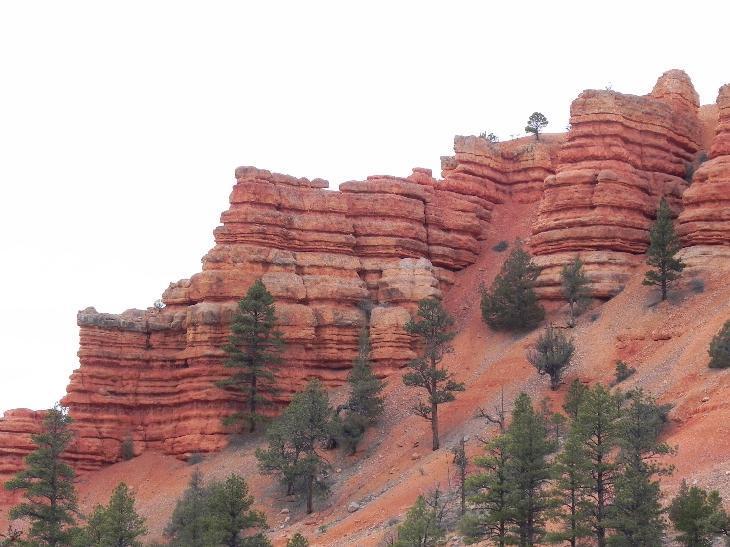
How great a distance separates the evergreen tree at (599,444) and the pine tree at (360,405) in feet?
71.9

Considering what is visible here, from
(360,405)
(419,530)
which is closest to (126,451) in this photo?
(360,405)

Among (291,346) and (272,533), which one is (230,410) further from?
(272,533)

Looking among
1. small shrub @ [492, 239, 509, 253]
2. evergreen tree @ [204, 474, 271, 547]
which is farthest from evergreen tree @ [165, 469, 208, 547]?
small shrub @ [492, 239, 509, 253]

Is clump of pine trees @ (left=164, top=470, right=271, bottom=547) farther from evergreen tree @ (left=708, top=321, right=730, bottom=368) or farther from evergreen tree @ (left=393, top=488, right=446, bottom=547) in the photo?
evergreen tree @ (left=708, top=321, right=730, bottom=368)

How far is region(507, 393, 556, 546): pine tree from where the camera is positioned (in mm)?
32438

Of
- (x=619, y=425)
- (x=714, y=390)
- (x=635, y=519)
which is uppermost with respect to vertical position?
(x=714, y=390)

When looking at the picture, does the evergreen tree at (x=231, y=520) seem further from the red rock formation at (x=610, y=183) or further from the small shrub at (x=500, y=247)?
the small shrub at (x=500, y=247)

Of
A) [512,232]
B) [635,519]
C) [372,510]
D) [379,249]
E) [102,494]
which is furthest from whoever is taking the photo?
[512,232]

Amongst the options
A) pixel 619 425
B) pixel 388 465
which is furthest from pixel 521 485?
pixel 388 465

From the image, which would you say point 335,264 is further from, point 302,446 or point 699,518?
point 699,518

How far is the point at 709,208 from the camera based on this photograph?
191ft

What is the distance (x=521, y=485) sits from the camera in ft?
108

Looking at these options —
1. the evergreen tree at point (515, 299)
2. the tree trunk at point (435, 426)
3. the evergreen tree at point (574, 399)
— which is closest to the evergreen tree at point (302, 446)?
the tree trunk at point (435, 426)

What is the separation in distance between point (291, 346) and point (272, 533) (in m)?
16.6
